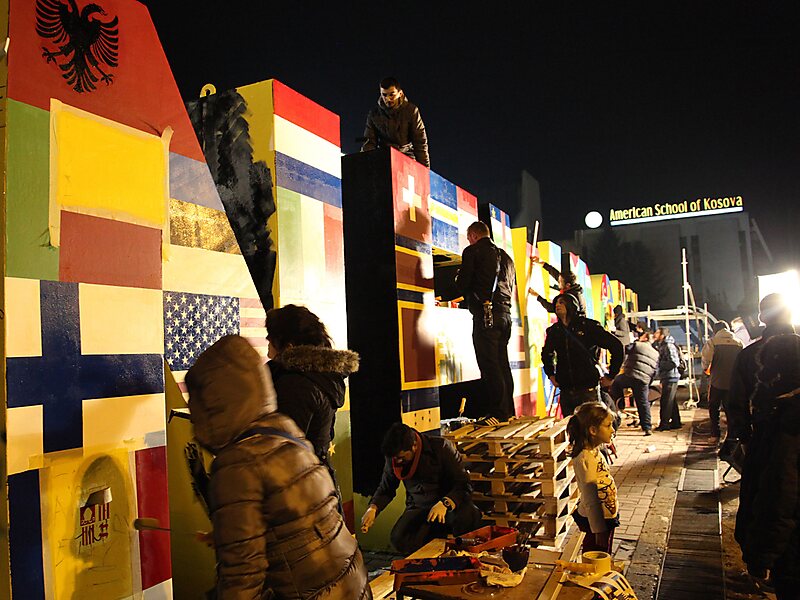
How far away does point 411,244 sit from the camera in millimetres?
6641

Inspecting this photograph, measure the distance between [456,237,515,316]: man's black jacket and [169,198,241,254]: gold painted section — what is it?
3.15 m

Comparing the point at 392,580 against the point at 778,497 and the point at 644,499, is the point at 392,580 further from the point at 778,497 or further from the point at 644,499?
the point at 644,499

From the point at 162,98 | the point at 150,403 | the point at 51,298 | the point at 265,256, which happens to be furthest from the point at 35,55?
the point at 265,256

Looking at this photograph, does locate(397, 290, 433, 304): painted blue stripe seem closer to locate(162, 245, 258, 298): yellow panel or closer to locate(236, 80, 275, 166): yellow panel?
locate(236, 80, 275, 166): yellow panel

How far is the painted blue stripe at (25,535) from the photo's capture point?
2688mm

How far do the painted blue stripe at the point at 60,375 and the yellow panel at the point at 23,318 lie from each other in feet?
0.08

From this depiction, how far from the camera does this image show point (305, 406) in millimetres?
3643

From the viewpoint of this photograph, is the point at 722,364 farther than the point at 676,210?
No

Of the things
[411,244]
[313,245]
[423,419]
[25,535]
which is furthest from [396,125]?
[25,535]

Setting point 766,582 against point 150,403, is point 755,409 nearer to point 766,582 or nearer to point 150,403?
point 766,582

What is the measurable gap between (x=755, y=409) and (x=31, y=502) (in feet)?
16.1

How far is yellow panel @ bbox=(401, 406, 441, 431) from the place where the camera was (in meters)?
6.27

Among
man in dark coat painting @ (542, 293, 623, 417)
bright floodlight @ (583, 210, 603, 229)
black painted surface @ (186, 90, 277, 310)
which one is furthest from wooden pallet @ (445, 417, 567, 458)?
bright floodlight @ (583, 210, 603, 229)

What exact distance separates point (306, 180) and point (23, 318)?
2824 millimetres
